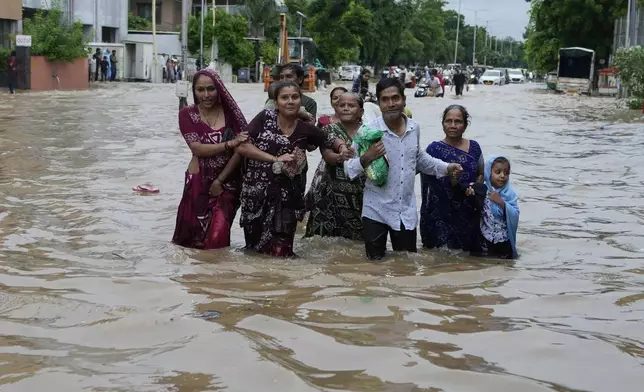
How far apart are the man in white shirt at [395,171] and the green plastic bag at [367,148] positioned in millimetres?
74

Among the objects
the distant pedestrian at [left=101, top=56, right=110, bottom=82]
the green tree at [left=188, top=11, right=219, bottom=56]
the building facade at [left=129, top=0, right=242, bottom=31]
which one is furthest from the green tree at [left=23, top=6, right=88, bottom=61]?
the building facade at [left=129, top=0, right=242, bottom=31]

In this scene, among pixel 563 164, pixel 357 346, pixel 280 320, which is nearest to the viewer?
pixel 357 346

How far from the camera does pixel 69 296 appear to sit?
18.0ft

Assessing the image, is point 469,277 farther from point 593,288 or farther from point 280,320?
point 280,320

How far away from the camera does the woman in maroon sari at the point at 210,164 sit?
6.60m

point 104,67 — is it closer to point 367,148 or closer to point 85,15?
point 85,15

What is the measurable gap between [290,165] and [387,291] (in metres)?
1.20

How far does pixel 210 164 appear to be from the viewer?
6.73 metres

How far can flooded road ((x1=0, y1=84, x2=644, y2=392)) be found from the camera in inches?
163

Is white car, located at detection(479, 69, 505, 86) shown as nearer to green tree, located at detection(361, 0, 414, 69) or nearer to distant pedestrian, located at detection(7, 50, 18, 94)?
green tree, located at detection(361, 0, 414, 69)

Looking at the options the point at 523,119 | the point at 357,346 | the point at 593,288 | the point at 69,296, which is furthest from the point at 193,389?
the point at 523,119

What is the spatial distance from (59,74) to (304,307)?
32767mm

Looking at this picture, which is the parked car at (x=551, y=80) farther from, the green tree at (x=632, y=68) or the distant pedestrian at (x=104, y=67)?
the distant pedestrian at (x=104, y=67)

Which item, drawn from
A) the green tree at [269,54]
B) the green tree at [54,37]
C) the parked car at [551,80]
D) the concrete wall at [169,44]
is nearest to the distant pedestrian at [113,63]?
the green tree at [54,37]
